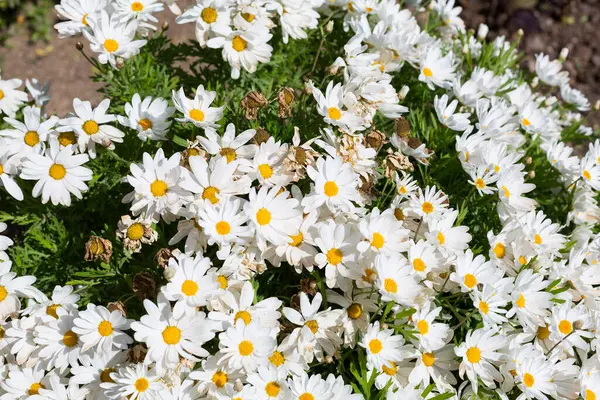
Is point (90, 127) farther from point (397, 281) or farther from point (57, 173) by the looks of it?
point (397, 281)

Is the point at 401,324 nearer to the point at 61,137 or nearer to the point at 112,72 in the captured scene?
the point at 61,137

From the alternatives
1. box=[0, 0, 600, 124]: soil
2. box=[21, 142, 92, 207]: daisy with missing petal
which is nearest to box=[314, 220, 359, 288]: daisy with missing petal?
box=[21, 142, 92, 207]: daisy with missing petal

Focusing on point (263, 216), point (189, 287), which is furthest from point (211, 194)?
point (189, 287)

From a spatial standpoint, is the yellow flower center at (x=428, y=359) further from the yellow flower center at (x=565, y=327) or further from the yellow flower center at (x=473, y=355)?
the yellow flower center at (x=565, y=327)

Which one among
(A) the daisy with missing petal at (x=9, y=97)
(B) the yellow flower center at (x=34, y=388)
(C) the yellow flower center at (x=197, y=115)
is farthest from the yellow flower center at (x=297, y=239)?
(A) the daisy with missing petal at (x=9, y=97)

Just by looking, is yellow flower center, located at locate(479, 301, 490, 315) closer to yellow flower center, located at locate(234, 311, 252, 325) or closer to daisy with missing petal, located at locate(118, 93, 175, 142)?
yellow flower center, located at locate(234, 311, 252, 325)
